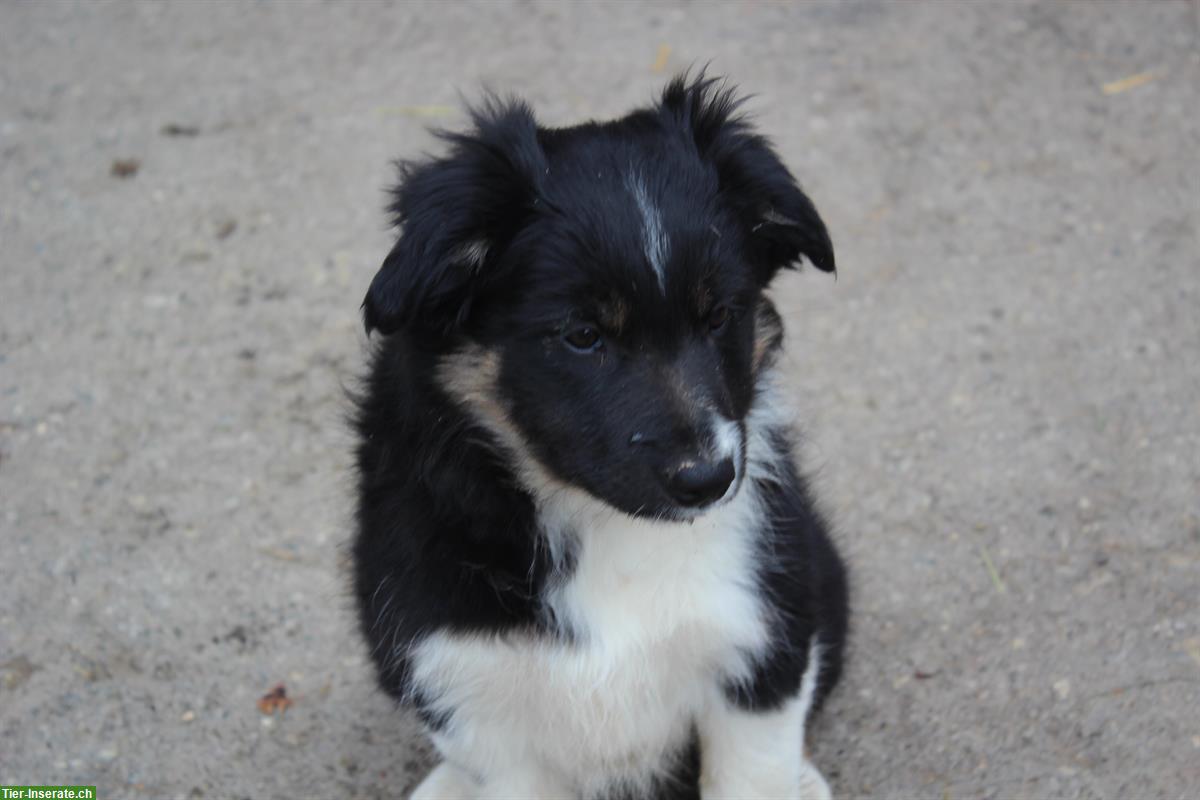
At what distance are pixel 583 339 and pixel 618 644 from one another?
0.66m

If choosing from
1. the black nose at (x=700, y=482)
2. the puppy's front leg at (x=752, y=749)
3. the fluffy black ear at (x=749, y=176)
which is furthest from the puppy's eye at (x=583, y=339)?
the puppy's front leg at (x=752, y=749)

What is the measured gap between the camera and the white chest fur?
2902 millimetres

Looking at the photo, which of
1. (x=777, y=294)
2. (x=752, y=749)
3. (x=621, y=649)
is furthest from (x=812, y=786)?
(x=777, y=294)

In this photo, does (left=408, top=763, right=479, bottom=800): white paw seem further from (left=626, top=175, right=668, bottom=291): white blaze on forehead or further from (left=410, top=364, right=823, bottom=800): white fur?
(left=626, top=175, right=668, bottom=291): white blaze on forehead

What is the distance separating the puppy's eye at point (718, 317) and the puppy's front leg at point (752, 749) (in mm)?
829

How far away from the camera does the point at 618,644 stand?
9.52ft

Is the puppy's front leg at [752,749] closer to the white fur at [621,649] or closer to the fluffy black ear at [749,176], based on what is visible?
the white fur at [621,649]

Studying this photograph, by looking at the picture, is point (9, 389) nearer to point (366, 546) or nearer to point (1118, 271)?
point (366, 546)

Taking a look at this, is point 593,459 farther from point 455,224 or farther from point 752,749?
point 752,749

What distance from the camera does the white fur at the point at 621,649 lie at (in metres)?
2.90

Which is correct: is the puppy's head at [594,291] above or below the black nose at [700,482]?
above

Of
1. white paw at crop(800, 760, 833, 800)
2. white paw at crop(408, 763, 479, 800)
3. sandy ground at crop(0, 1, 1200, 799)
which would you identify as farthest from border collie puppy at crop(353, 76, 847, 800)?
sandy ground at crop(0, 1, 1200, 799)

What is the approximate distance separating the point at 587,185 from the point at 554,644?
0.95 metres

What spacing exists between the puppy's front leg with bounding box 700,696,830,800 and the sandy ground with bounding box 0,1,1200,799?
51 centimetres
